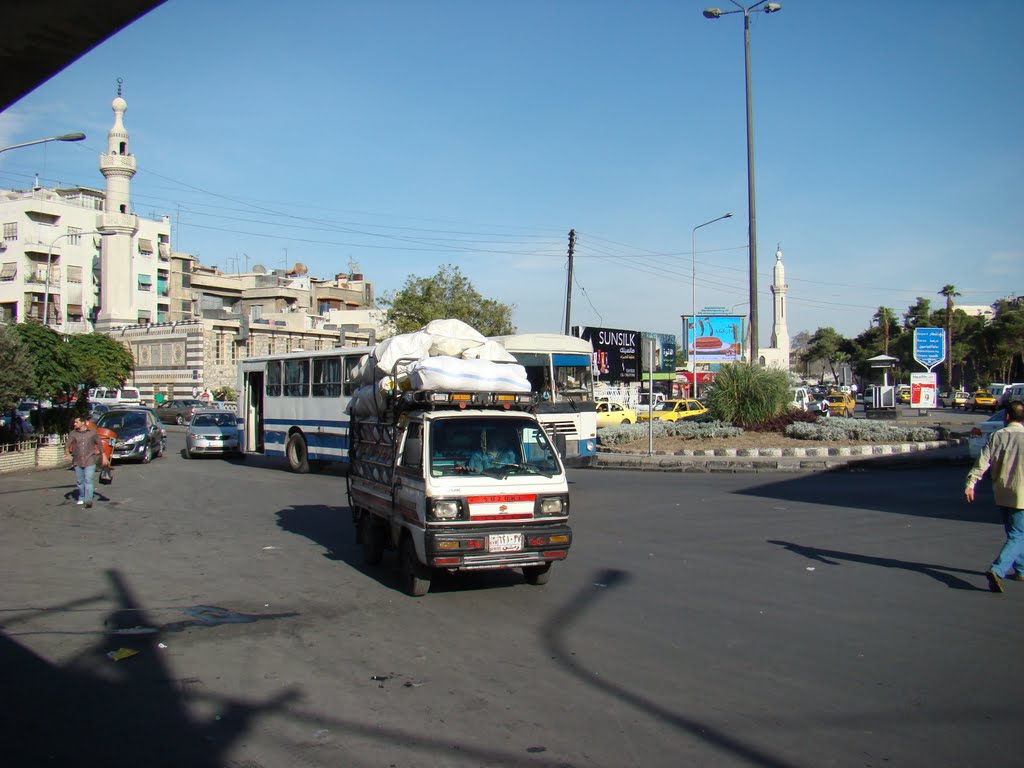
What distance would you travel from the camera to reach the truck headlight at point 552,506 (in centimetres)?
827

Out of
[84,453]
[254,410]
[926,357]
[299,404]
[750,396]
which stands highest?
[926,357]

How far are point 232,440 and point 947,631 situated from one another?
23.6m

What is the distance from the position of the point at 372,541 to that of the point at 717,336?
4861cm

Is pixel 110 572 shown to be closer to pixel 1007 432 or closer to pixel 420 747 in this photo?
pixel 420 747

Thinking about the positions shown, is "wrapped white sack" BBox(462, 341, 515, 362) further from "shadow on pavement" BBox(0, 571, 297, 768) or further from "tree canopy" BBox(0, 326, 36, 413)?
"tree canopy" BBox(0, 326, 36, 413)

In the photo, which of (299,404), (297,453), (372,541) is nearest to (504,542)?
(372,541)

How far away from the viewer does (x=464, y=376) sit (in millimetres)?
8891

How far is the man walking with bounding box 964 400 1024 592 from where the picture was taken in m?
8.17

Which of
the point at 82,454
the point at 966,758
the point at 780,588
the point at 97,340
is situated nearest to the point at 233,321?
the point at 97,340

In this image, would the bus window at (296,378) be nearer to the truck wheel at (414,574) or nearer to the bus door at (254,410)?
the bus door at (254,410)

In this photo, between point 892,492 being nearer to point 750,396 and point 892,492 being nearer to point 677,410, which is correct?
point 750,396

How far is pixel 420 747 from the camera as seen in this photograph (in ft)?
15.8

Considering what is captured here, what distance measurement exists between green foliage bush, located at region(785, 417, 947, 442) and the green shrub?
1.22 m

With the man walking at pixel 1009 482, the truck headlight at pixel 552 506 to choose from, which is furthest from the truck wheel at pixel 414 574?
the man walking at pixel 1009 482
